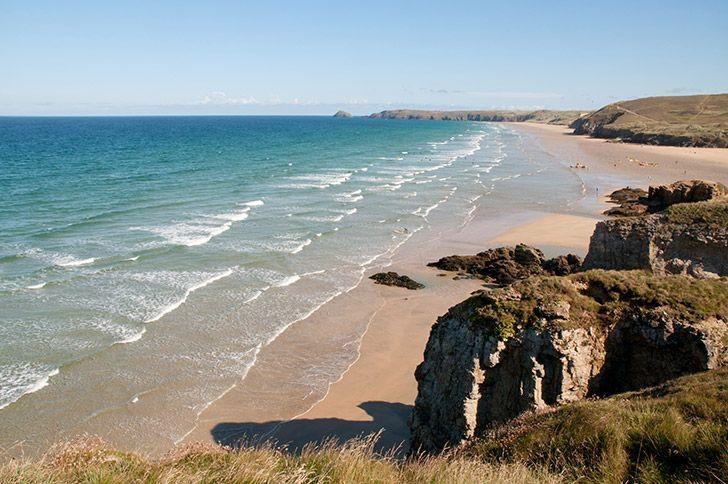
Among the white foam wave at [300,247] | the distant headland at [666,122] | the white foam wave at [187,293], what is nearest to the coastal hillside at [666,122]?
the distant headland at [666,122]

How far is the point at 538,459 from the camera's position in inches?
316

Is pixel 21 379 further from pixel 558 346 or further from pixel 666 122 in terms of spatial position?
pixel 666 122

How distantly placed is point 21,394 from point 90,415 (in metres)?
2.27

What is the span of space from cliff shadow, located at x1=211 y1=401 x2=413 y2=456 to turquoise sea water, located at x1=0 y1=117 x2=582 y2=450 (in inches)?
61.5

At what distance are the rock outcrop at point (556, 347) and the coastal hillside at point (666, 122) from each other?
313ft

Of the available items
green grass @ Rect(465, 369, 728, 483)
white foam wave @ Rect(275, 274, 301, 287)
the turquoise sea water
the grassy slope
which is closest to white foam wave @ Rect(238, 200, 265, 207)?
the turquoise sea water

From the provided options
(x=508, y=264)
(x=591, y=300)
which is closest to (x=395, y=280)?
(x=508, y=264)

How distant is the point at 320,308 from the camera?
74.1 feet

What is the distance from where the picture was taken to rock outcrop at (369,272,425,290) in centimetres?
2536

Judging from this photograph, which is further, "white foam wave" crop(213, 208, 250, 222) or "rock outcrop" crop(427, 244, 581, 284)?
"white foam wave" crop(213, 208, 250, 222)

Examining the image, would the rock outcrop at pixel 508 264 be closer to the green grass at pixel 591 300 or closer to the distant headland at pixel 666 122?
the green grass at pixel 591 300

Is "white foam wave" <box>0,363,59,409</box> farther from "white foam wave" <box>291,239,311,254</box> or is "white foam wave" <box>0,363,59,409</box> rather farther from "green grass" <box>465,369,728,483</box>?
"white foam wave" <box>291,239,311,254</box>

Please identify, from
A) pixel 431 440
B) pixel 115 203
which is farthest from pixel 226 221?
pixel 431 440

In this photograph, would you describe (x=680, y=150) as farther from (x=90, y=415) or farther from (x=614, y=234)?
(x=90, y=415)
